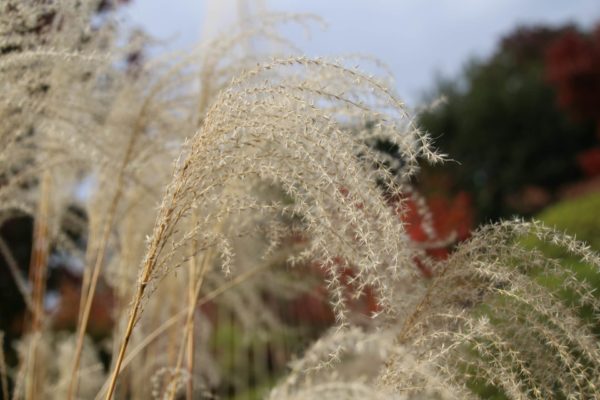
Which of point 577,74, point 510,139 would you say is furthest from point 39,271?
point 510,139

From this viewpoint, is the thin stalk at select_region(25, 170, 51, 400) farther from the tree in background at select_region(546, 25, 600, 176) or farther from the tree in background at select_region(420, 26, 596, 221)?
the tree in background at select_region(420, 26, 596, 221)

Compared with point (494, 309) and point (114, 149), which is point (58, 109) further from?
point (494, 309)

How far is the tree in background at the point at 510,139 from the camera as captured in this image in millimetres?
16891

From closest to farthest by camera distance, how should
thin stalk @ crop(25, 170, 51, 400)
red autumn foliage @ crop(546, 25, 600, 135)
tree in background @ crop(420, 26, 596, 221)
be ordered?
thin stalk @ crop(25, 170, 51, 400)
red autumn foliage @ crop(546, 25, 600, 135)
tree in background @ crop(420, 26, 596, 221)

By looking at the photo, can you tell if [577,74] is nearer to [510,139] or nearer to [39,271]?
[510,139]

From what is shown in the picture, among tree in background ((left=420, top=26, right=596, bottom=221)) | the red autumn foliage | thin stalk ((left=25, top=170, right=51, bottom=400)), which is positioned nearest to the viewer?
thin stalk ((left=25, top=170, right=51, bottom=400))

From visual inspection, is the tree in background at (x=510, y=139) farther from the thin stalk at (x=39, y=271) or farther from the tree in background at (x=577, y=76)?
the thin stalk at (x=39, y=271)

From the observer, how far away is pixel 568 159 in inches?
676

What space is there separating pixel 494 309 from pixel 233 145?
2.42ft

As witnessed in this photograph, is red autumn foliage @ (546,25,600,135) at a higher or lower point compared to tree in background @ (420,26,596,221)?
higher

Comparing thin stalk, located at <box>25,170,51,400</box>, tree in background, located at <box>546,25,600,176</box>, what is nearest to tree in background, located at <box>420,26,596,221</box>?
tree in background, located at <box>546,25,600,176</box>

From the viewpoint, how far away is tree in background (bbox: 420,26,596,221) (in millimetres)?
16891

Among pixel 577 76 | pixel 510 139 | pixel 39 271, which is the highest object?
pixel 577 76

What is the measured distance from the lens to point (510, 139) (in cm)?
1780
